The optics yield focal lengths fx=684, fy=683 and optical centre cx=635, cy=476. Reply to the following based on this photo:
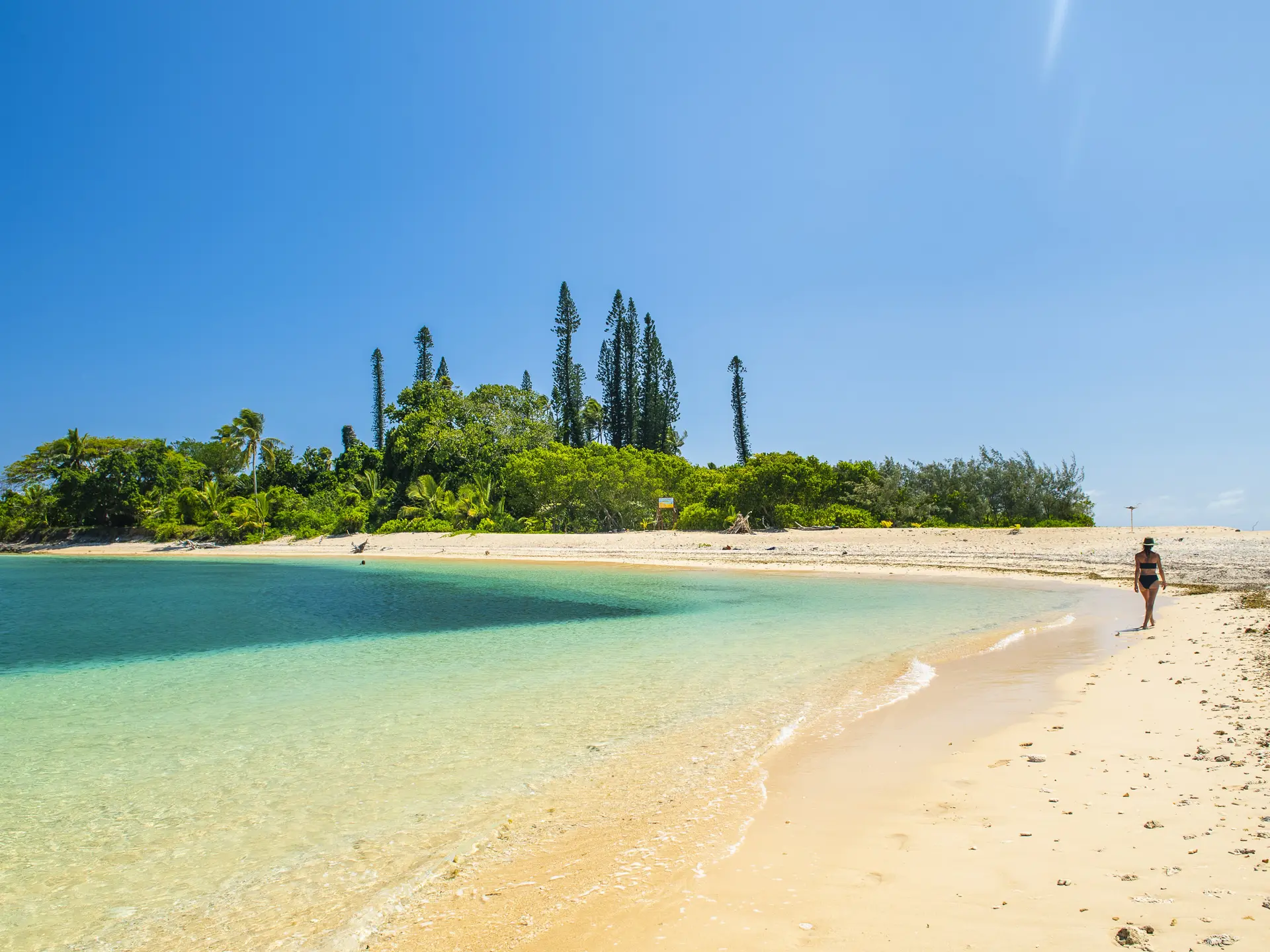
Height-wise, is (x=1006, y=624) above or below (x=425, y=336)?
below

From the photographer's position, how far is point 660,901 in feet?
10.9

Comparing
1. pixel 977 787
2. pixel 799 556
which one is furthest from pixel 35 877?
pixel 799 556

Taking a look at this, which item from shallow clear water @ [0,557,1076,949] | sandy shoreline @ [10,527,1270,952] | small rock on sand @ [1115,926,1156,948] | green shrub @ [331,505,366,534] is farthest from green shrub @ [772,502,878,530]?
small rock on sand @ [1115,926,1156,948]

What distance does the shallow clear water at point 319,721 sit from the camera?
3799 millimetres

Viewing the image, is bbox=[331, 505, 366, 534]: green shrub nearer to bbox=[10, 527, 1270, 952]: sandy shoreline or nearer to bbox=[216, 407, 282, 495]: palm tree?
bbox=[216, 407, 282, 495]: palm tree

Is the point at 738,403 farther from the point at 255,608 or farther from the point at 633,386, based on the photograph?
the point at 255,608

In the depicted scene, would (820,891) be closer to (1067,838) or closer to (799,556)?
(1067,838)

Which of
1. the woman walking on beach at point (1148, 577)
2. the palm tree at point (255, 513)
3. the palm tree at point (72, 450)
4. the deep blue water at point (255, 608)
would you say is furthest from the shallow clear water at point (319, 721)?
the palm tree at point (72, 450)

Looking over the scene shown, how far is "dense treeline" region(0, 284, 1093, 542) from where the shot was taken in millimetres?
33156

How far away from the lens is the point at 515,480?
41.8 metres

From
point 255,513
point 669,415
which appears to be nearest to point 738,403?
point 669,415

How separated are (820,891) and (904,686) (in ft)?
16.4

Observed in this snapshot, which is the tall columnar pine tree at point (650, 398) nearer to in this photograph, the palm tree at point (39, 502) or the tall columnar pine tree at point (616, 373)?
the tall columnar pine tree at point (616, 373)

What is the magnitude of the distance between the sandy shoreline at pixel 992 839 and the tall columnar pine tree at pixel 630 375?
2033 inches
